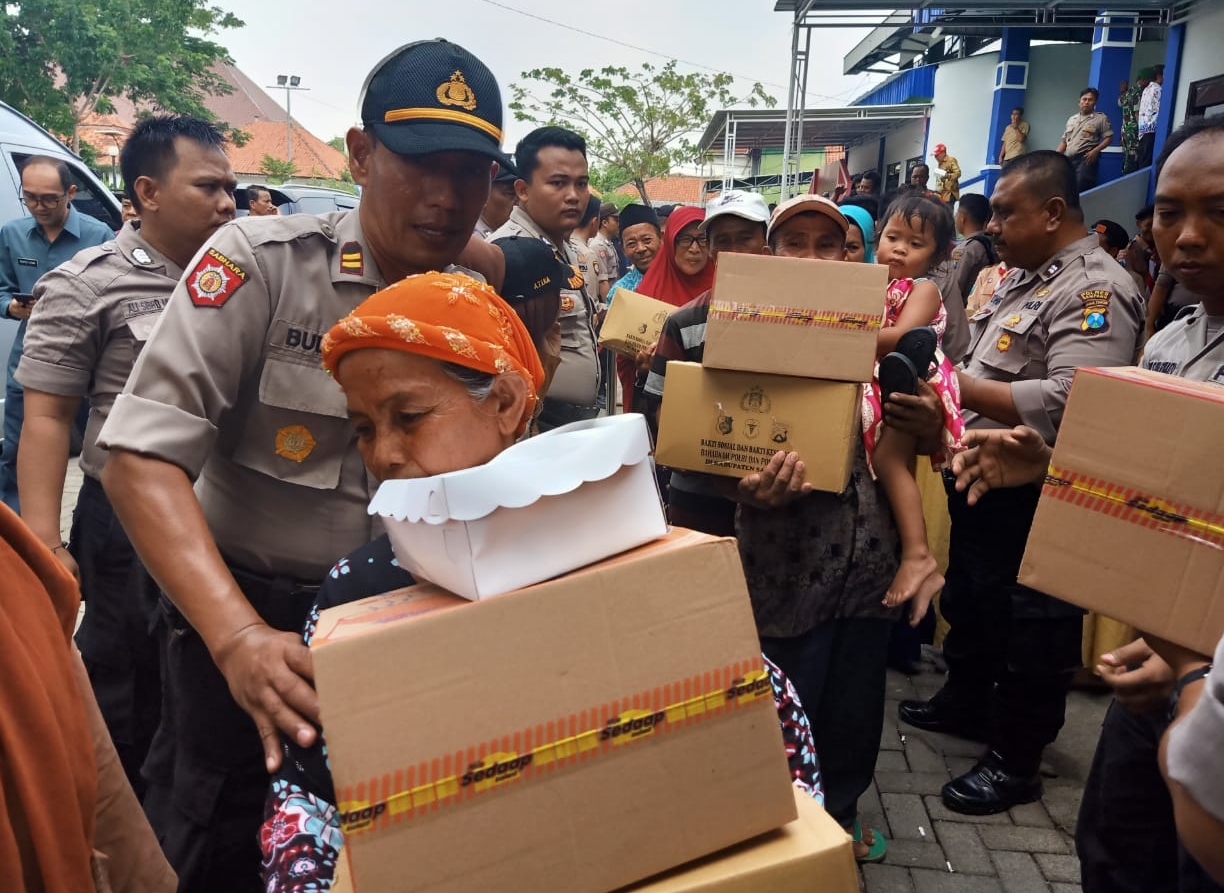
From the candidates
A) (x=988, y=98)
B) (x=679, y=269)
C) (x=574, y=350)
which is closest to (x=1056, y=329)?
(x=679, y=269)

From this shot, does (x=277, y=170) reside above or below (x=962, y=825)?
above

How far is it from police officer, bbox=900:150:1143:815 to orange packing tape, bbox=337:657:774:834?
213 cm

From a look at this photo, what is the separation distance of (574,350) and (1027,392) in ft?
6.95

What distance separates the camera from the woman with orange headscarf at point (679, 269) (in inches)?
169

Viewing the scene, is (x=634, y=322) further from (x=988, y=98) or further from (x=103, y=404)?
(x=988, y=98)

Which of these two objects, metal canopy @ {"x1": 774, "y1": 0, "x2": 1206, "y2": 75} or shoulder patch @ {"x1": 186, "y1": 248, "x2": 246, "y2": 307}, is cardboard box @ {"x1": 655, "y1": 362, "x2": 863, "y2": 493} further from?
metal canopy @ {"x1": 774, "y1": 0, "x2": 1206, "y2": 75}

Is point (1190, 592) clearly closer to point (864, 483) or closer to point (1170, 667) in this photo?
point (1170, 667)

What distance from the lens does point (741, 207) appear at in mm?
3199

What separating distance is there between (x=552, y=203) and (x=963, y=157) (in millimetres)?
13648

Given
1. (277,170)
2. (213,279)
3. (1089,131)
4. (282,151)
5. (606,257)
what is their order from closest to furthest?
(213,279) → (606,257) → (1089,131) → (277,170) → (282,151)

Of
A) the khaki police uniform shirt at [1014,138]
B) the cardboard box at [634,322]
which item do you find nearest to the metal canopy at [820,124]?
the khaki police uniform shirt at [1014,138]

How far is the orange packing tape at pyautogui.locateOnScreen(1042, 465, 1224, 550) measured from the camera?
4.11 feet

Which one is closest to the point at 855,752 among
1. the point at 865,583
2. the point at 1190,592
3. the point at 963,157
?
the point at 865,583

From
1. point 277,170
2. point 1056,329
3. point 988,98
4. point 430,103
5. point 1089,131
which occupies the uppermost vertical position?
point 277,170
